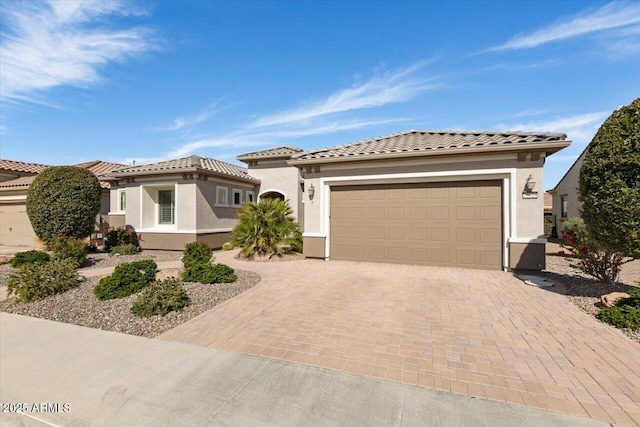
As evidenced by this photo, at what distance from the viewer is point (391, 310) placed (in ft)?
16.8

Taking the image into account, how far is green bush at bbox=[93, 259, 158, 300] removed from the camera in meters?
5.82

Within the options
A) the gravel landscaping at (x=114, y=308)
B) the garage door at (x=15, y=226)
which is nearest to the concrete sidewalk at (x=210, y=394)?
the gravel landscaping at (x=114, y=308)

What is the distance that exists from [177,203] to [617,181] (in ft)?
47.2

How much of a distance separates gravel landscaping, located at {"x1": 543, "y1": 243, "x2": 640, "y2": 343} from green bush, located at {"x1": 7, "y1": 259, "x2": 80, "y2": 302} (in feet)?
35.3

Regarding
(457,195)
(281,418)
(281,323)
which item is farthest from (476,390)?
(457,195)

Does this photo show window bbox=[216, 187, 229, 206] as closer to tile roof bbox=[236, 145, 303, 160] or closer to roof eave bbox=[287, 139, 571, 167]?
tile roof bbox=[236, 145, 303, 160]

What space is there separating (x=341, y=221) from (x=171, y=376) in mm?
7761

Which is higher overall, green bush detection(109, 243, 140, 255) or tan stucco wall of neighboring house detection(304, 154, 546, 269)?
tan stucco wall of neighboring house detection(304, 154, 546, 269)

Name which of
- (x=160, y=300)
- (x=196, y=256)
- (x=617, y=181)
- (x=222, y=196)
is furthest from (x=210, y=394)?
(x=222, y=196)

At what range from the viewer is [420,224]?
9219 millimetres

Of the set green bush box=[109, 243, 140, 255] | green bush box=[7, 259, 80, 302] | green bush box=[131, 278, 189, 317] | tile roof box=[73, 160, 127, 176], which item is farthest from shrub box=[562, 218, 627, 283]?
tile roof box=[73, 160, 127, 176]

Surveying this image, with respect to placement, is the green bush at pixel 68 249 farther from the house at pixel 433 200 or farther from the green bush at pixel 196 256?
the house at pixel 433 200

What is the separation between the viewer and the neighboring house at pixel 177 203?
12.6 m

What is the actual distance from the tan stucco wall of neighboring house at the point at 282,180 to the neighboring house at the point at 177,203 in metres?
2.66
